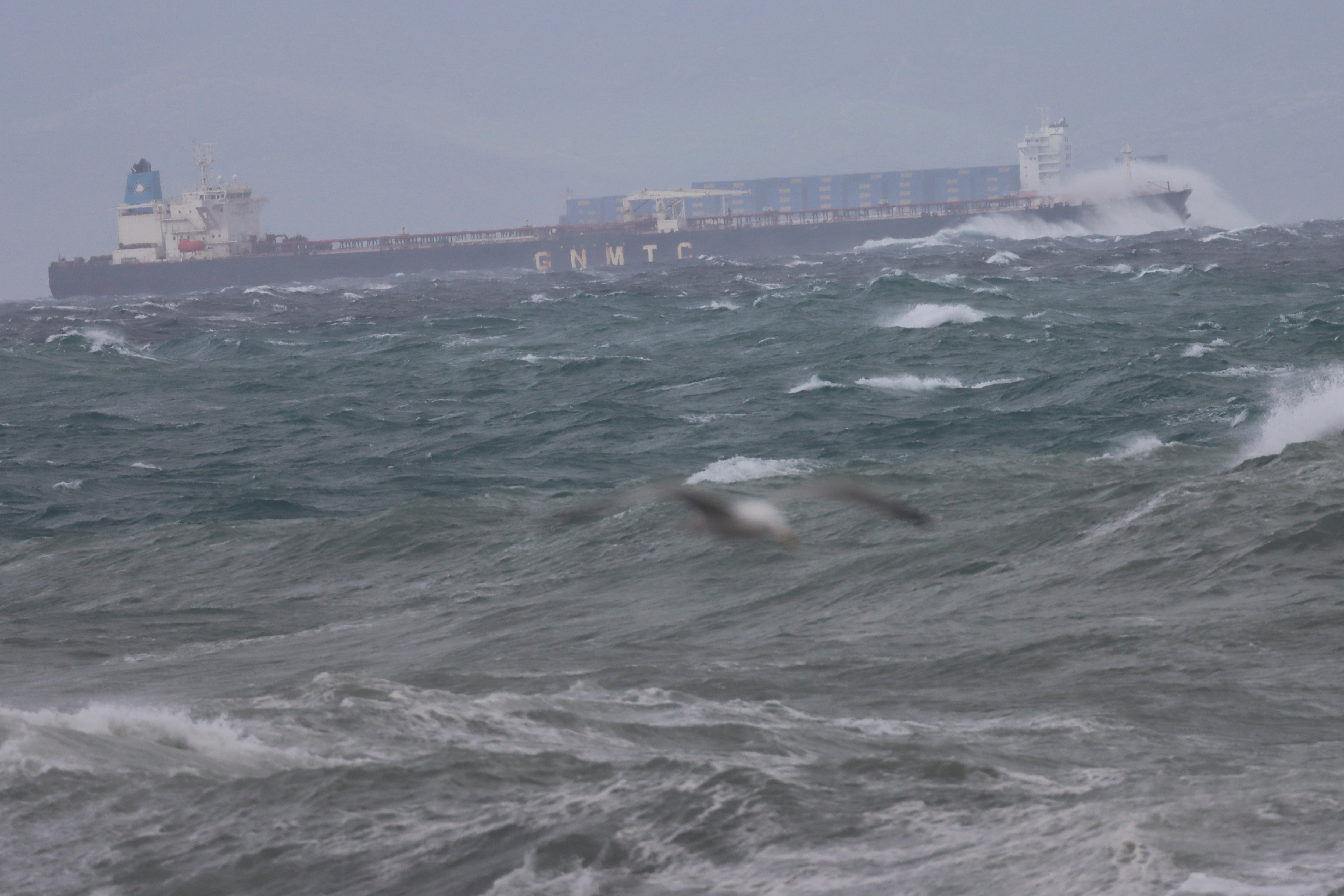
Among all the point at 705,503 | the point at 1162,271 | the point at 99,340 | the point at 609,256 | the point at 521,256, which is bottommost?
the point at 99,340

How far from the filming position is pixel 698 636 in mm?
13023

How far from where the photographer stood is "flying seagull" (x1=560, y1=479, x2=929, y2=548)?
→ 20.9 ft

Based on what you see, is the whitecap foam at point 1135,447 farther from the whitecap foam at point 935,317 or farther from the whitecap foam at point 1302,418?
the whitecap foam at point 935,317

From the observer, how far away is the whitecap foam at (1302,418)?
19859 millimetres

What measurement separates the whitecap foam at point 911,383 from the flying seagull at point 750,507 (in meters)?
22.3

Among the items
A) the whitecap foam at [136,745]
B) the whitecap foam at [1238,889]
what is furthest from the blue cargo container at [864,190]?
the whitecap foam at [1238,889]

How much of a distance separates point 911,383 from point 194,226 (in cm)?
10852

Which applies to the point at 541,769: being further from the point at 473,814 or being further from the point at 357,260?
the point at 357,260

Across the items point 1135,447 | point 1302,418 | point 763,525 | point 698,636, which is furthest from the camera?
point 1135,447

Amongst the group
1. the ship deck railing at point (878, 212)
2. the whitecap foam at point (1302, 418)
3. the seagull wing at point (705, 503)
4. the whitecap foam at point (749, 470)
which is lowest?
the whitecap foam at point (749, 470)

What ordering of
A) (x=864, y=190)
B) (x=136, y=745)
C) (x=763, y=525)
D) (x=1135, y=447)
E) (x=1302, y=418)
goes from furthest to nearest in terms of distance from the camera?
(x=864, y=190) < (x=1135, y=447) < (x=1302, y=418) < (x=136, y=745) < (x=763, y=525)

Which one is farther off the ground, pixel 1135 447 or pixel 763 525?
pixel 763 525

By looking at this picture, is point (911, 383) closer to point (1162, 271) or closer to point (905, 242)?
point (1162, 271)

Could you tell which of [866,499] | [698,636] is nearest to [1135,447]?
[698,636]
